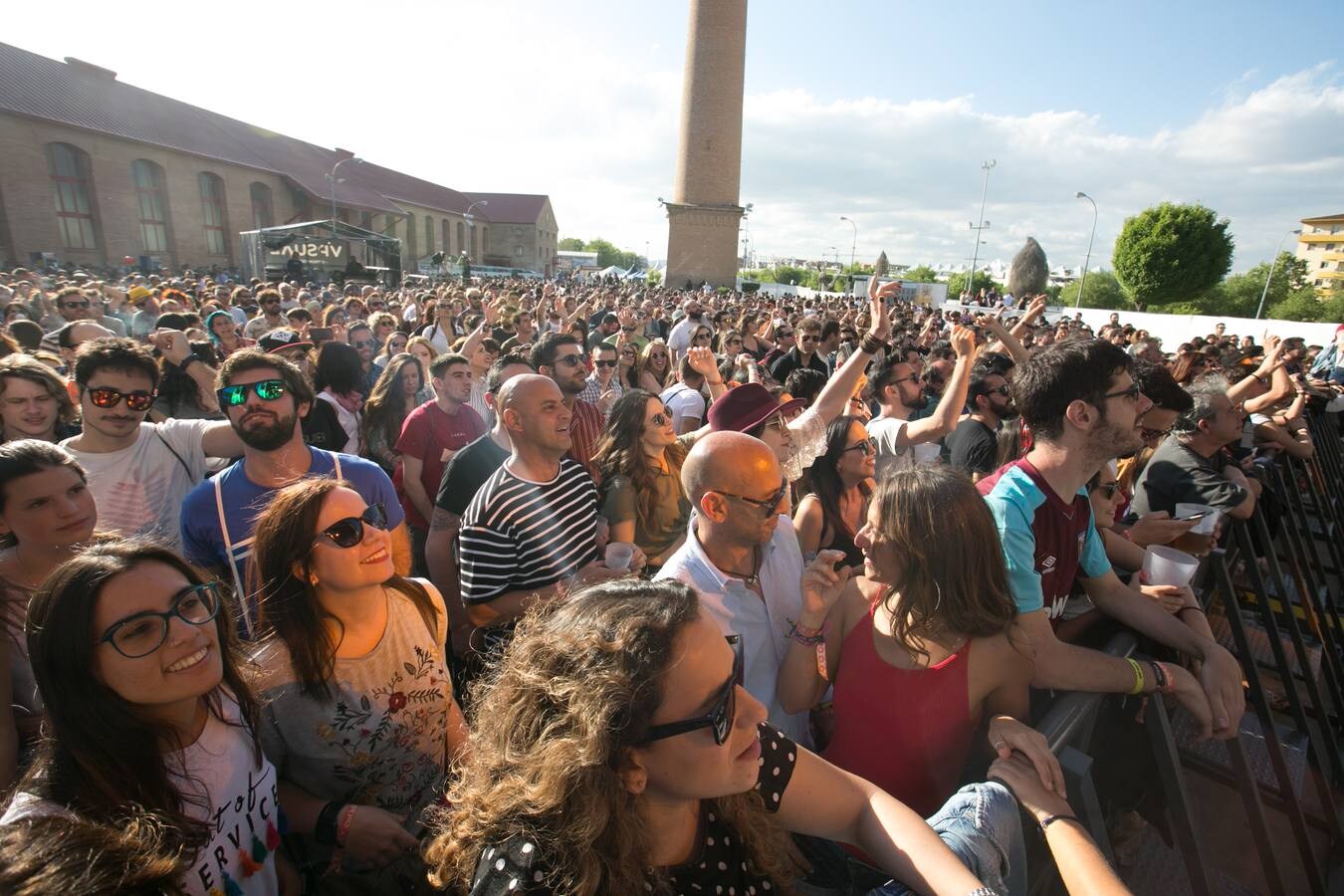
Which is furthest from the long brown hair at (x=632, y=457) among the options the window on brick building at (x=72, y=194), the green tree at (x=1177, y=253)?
the green tree at (x=1177, y=253)

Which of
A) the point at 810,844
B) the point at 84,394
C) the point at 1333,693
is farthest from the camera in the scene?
the point at 1333,693

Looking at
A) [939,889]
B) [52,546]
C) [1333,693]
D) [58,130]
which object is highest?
[58,130]

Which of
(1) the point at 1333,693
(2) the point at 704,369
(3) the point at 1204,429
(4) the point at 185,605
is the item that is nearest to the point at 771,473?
(4) the point at 185,605

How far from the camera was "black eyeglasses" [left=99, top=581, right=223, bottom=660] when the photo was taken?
144cm

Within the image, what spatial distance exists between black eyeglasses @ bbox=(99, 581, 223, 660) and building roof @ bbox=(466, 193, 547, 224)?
74.5 metres

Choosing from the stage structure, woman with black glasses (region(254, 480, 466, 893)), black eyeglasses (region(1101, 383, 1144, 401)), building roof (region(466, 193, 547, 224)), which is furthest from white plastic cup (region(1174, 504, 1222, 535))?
building roof (region(466, 193, 547, 224))

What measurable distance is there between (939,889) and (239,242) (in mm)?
45857

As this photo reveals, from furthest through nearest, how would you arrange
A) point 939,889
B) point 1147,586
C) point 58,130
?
1. point 58,130
2. point 1147,586
3. point 939,889

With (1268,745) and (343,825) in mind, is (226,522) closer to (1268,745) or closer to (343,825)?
(343,825)

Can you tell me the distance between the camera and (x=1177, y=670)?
2.05 meters

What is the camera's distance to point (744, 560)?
238 centimetres

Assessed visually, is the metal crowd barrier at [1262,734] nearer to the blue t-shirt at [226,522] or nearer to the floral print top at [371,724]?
the floral print top at [371,724]

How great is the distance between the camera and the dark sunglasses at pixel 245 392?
8.72 feet

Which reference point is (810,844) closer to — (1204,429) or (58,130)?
(1204,429)
